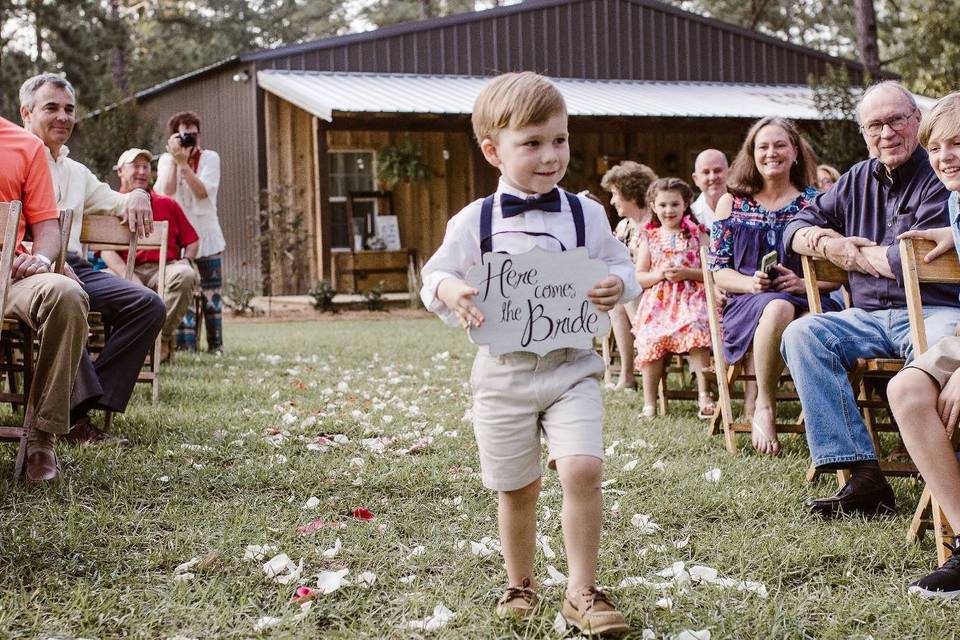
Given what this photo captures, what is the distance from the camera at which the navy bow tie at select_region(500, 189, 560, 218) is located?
299cm

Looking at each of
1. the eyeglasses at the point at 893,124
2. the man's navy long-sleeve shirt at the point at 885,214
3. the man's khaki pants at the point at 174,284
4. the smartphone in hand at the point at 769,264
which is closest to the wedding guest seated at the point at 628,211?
the smartphone in hand at the point at 769,264

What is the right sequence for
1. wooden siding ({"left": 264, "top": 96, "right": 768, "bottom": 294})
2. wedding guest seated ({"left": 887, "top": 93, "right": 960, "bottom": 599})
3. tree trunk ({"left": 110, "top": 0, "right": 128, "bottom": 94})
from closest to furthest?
wedding guest seated ({"left": 887, "top": 93, "right": 960, "bottom": 599}) → wooden siding ({"left": 264, "top": 96, "right": 768, "bottom": 294}) → tree trunk ({"left": 110, "top": 0, "right": 128, "bottom": 94})

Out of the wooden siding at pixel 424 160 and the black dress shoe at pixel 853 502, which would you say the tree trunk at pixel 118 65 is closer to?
the wooden siding at pixel 424 160

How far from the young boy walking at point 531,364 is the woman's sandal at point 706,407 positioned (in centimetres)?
352

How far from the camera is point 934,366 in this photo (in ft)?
11.4

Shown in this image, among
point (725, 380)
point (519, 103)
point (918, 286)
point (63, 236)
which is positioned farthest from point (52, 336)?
point (918, 286)

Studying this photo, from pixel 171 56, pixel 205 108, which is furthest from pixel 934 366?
pixel 171 56

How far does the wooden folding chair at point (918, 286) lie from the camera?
368 centimetres

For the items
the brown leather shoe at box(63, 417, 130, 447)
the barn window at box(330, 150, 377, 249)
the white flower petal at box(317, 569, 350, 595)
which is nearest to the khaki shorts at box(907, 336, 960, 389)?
the white flower petal at box(317, 569, 350, 595)

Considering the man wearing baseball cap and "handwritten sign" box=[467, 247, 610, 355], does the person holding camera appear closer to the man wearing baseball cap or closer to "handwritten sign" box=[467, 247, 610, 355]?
the man wearing baseball cap

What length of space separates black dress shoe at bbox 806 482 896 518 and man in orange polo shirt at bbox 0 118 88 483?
325cm

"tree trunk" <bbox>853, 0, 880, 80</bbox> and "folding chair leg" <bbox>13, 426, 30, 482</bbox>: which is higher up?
"tree trunk" <bbox>853, 0, 880, 80</bbox>

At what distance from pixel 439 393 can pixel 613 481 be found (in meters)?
3.05

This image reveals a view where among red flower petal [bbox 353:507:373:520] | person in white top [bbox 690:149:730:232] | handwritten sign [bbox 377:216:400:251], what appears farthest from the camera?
handwritten sign [bbox 377:216:400:251]
